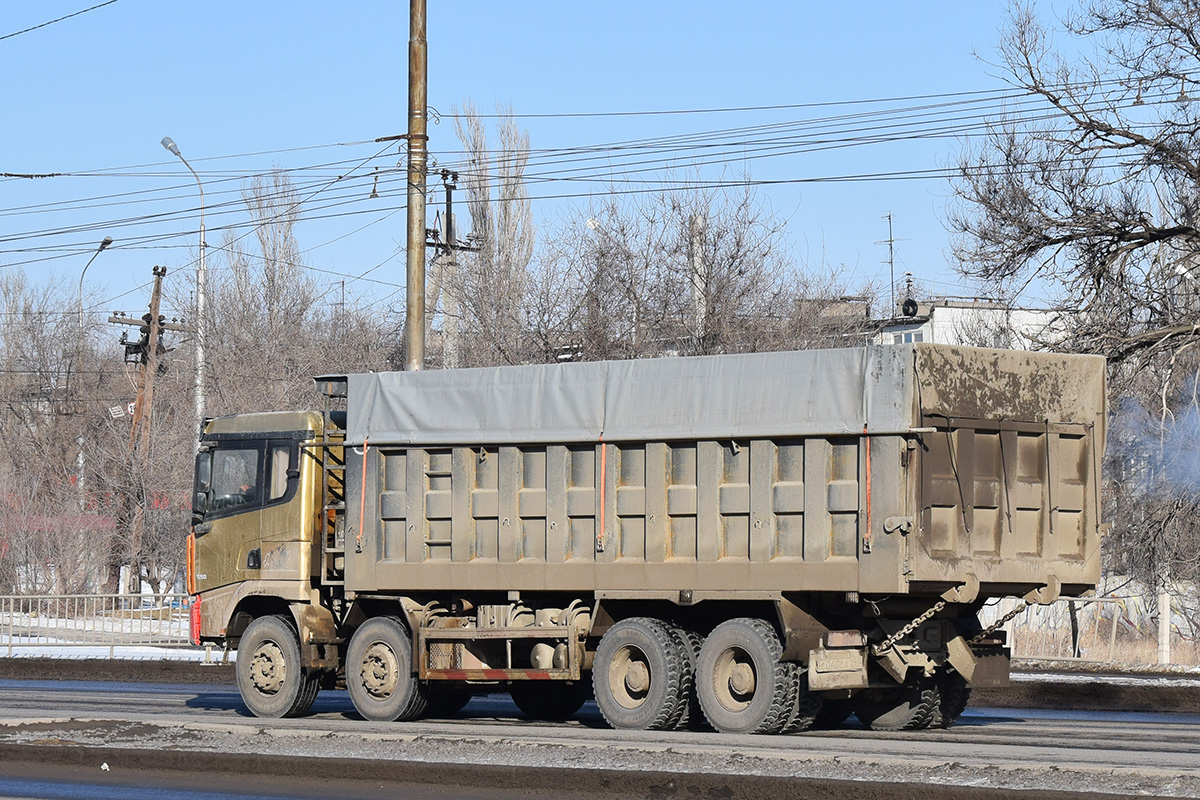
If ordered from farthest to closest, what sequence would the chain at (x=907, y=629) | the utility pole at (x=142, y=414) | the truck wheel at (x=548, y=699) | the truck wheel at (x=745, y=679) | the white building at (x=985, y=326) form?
the utility pole at (x=142, y=414)
the white building at (x=985, y=326)
the truck wheel at (x=548, y=699)
the chain at (x=907, y=629)
the truck wheel at (x=745, y=679)

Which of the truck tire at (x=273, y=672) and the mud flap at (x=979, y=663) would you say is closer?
the mud flap at (x=979, y=663)

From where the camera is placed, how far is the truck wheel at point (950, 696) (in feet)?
45.9

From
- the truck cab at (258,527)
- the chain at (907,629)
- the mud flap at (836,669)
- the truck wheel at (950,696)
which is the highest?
the truck cab at (258,527)

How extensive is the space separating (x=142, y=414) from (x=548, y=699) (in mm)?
30155

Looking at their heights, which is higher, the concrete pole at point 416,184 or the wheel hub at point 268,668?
the concrete pole at point 416,184

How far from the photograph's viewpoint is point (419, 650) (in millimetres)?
14328

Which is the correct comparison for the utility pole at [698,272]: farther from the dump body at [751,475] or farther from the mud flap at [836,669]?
the mud flap at [836,669]

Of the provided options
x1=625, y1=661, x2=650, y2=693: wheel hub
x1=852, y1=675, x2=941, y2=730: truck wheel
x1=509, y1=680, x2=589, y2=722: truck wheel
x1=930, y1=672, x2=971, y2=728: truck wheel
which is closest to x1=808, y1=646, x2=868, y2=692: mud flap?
x1=852, y1=675, x2=941, y2=730: truck wheel

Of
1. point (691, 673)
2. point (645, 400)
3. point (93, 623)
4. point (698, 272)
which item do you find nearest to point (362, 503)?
point (645, 400)

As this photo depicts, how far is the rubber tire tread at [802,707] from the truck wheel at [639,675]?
0.95 m

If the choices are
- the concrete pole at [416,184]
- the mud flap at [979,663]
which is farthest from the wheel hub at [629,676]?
the concrete pole at [416,184]

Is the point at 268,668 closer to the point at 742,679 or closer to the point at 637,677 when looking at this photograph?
the point at 637,677

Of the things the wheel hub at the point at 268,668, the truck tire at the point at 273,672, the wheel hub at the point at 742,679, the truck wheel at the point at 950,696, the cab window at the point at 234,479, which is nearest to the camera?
the wheel hub at the point at 742,679

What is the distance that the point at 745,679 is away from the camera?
1276cm
